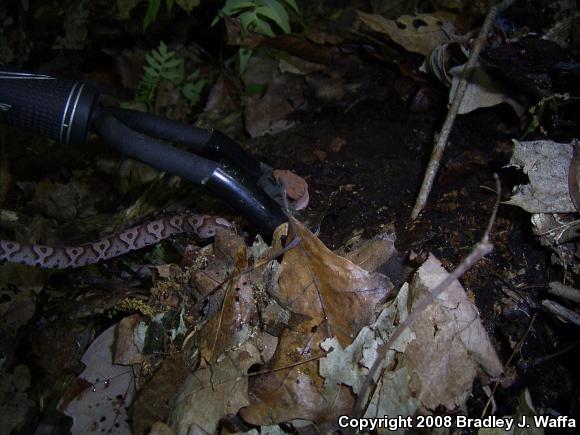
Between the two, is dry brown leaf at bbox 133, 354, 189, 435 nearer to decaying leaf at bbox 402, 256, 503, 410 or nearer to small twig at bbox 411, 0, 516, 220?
decaying leaf at bbox 402, 256, 503, 410

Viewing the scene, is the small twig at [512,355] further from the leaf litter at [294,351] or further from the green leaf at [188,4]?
the green leaf at [188,4]

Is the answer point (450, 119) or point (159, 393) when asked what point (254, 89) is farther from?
point (159, 393)

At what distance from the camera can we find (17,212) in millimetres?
3812

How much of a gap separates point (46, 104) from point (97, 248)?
127cm

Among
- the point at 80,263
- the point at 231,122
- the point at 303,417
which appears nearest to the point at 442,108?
the point at 231,122

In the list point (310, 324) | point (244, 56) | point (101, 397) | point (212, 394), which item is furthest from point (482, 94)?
point (101, 397)

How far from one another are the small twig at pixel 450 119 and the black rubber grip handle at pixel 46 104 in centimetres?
195

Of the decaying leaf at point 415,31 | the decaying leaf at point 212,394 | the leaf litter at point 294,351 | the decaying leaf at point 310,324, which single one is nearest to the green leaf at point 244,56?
the decaying leaf at point 415,31

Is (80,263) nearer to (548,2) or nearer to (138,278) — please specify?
(138,278)

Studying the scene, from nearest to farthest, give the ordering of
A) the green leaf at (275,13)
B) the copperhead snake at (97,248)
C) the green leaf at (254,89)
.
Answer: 1. the copperhead snake at (97,248)
2. the green leaf at (275,13)
3. the green leaf at (254,89)

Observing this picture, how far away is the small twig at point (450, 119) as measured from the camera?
2.65 metres

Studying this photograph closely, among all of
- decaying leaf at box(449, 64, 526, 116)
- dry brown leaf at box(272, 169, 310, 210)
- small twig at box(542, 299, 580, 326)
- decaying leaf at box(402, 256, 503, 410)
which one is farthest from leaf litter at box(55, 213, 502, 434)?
decaying leaf at box(449, 64, 526, 116)

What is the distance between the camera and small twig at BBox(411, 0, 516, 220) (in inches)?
104

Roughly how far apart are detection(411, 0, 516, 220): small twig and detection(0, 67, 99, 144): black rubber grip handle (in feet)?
6.40
